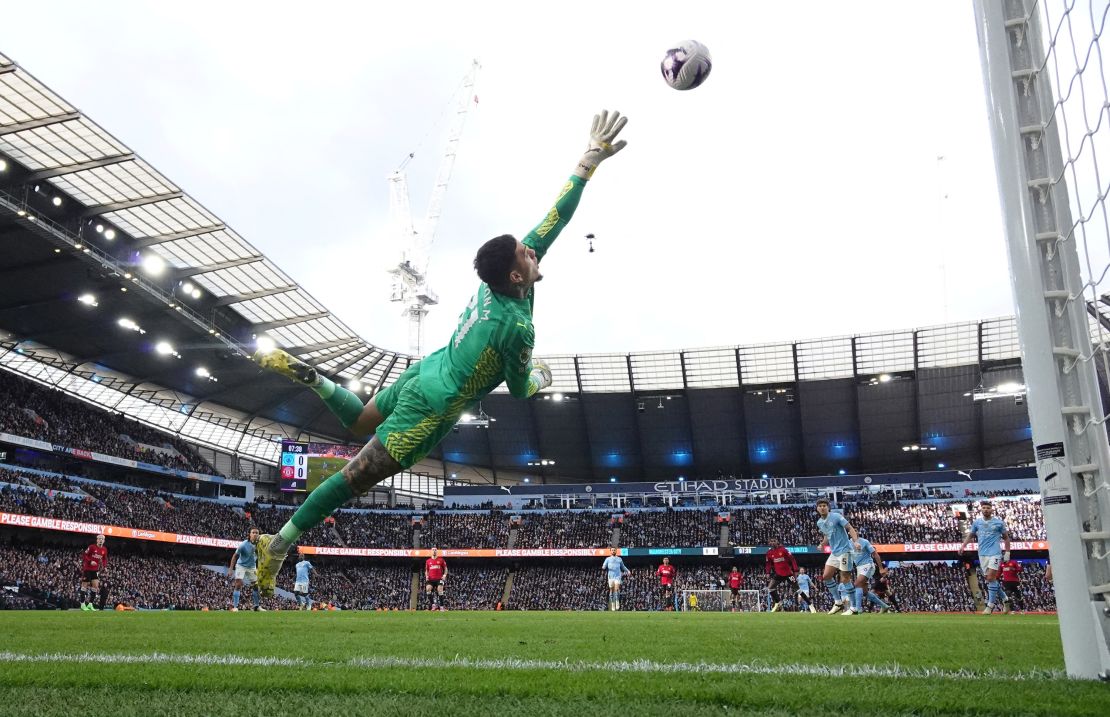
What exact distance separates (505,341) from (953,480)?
47283 millimetres

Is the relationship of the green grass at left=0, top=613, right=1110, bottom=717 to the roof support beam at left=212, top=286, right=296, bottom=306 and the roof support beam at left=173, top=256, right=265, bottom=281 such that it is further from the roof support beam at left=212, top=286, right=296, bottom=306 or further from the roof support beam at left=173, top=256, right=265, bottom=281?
the roof support beam at left=212, top=286, right=296, bottom=306

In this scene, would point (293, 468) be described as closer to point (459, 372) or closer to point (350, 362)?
point (350, 362)

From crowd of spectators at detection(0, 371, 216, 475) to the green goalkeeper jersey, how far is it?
4038 cm

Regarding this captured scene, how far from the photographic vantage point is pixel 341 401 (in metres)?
4.98

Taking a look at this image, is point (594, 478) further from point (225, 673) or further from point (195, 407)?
point (225, 673)

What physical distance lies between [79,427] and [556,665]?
150 ft

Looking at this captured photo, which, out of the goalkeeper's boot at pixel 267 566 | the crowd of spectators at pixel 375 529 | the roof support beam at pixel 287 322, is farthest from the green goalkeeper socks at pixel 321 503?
the crowd of spectators at pixel 375 529

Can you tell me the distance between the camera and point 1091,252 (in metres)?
4.06

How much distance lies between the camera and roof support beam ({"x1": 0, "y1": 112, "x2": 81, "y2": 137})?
2505 centimetres


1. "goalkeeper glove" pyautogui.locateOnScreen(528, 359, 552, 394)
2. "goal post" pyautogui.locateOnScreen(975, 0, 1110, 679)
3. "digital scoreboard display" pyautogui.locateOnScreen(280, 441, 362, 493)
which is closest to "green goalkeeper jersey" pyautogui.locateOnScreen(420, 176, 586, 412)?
"goalkeeper glove" pyautogui.locateOnScreen(528, 359, 552, 394)

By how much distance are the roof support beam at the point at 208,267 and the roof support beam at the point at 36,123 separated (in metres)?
10.1

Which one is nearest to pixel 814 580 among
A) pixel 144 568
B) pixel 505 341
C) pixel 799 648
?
pixel 144 568

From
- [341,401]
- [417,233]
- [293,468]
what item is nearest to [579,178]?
[341,401]

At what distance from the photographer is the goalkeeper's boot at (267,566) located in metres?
4.90
